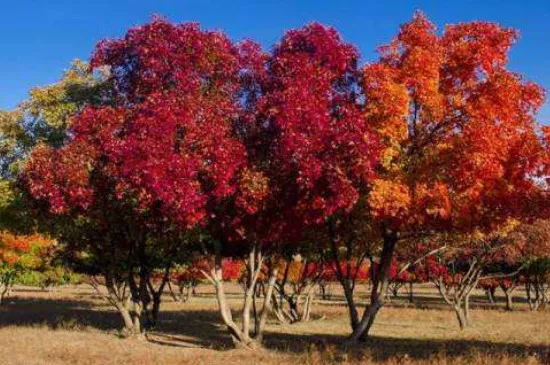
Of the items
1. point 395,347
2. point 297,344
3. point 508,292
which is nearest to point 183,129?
point 297,344

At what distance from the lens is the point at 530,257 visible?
42.5 meters

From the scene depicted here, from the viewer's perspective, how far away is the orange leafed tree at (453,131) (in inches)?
738

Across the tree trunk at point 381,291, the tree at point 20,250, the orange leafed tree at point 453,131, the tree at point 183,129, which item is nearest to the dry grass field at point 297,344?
the tree trunk at point 381,291

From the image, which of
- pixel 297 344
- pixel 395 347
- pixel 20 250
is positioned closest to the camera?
pixel 395 347

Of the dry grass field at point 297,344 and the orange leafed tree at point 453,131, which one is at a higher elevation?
the orange leafed tree at point 453,131

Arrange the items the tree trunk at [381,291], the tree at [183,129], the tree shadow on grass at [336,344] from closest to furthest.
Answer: the tree at [183,129] < the tree shadow on grass at [336,344] < the tree trunk at [381,291]

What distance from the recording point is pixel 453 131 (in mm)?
20141

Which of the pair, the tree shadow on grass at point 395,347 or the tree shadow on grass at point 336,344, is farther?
the tree shadow on grass at point 336,344

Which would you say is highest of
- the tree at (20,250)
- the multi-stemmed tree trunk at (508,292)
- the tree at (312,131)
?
the tree at (312,131)

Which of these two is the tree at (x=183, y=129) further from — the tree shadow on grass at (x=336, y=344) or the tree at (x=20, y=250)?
the tree at (x=20, y=250)

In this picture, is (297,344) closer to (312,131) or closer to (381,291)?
(381,291)

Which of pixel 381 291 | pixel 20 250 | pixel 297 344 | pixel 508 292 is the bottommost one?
pixel 297 344

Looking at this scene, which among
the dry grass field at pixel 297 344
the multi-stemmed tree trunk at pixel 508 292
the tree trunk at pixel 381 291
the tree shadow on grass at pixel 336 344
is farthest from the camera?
the multi-stemmed tree trunk at pixel 508 292

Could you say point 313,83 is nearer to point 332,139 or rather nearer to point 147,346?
point 332,139
